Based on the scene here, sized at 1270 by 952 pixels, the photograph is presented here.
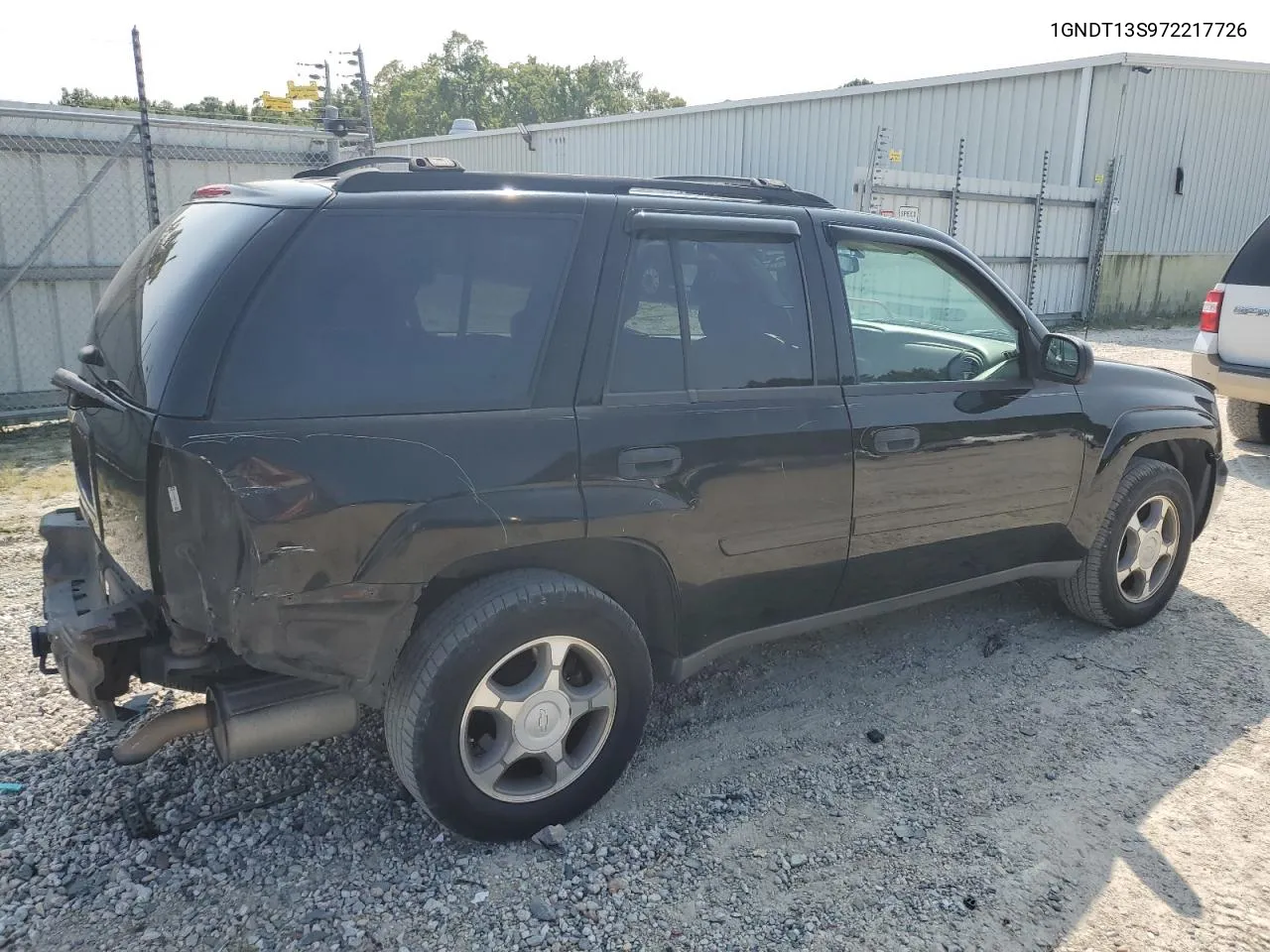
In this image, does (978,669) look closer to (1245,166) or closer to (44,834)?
(44,834)

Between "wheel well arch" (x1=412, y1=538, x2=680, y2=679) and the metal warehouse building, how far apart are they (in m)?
12.5

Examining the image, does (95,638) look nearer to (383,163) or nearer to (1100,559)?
(383,163)

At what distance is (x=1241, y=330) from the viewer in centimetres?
765

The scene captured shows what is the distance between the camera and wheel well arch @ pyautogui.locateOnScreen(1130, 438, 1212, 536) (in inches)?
178

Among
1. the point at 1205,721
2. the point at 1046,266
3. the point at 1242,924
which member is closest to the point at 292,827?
the point at 1242,924

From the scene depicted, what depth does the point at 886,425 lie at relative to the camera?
11.2ft

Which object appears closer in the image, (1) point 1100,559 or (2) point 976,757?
(2) point 976,757

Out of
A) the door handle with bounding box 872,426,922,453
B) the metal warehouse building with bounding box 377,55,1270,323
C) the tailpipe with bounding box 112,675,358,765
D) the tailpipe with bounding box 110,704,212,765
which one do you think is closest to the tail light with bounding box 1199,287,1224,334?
the door handle with bounding box 872,426,922,453

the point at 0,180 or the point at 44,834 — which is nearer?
the point at 44,834

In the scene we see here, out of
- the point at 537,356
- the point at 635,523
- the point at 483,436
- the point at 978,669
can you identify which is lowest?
the point at 978,669

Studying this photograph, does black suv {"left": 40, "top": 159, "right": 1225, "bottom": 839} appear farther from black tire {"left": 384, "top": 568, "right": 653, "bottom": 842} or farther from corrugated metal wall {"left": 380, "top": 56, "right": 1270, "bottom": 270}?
corrugated metal wall {"left": 380, "top": 56, "right": 1270, "bottom": 270}

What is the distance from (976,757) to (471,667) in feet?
6.17

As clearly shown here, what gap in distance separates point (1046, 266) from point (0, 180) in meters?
15.1

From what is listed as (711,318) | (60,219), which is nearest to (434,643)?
(711,318)
